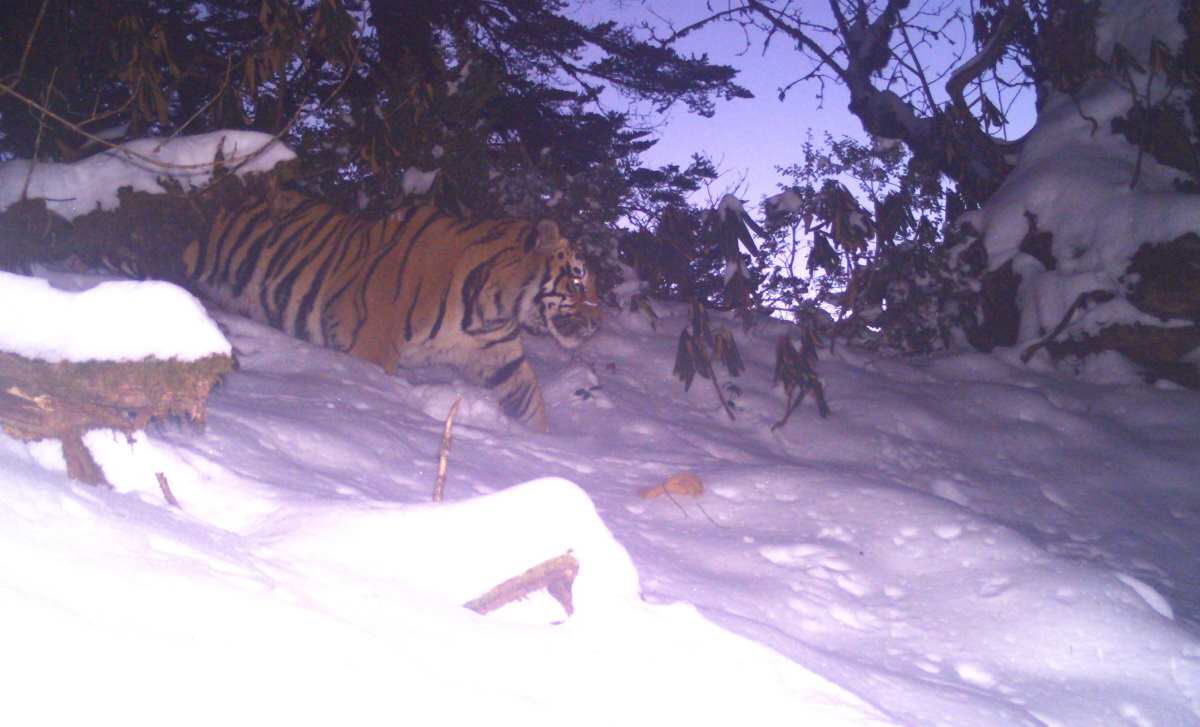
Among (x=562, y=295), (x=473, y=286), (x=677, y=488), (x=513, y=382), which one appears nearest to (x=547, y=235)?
(x=562, y=295)

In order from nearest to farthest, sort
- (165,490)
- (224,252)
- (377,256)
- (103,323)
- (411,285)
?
1. (103,323)
2. (165,490)
3. (411,285)
4. (377,256)
5. (224,252)

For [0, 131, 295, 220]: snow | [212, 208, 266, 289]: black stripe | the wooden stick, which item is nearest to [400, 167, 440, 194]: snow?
[212, 208, 266, 289]: black stripe

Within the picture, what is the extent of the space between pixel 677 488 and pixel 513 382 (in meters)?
1.66

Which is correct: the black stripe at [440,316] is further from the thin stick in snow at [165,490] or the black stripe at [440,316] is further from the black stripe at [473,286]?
the thin stick in snow at [165,490]

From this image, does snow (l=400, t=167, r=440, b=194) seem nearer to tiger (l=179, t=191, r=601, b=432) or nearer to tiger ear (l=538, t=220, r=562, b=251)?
tiger (l=179, t=191, r=601, b=432)

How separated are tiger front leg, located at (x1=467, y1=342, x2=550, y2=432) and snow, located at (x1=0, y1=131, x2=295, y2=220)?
174 cm

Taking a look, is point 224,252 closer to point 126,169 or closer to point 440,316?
point 126,169

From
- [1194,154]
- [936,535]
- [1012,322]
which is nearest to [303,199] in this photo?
[936,535]

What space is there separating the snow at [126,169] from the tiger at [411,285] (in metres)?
0.97

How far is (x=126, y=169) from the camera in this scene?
14.6 ft

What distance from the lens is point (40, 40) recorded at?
14.0ft

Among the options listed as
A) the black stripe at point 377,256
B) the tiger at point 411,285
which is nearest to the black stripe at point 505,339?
the tiger at point 411,285

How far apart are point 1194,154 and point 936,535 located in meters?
5.79

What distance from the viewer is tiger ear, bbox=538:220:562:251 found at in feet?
17.8
